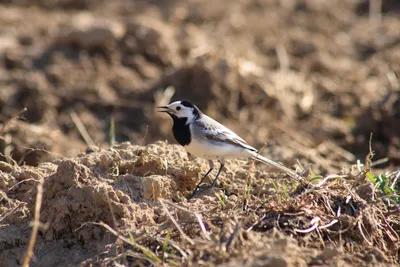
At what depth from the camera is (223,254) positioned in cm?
468

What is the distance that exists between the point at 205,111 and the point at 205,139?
4.07 m

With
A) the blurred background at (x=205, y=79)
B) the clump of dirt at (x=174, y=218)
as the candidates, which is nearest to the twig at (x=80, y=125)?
the blurred background at (x=205, y=79)

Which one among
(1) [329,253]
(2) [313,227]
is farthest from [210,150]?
(1) [329,253]

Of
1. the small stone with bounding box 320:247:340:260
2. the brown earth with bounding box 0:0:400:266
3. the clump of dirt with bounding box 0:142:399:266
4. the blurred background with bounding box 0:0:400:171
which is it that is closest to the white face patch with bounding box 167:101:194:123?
the brown earth with bounding box 0:0:400:266

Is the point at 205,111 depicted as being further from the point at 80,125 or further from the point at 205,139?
the point at 205,139

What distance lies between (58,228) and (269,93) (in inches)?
234

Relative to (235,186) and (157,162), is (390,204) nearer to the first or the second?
(235,186)

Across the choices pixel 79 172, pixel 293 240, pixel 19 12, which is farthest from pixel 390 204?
pixel 19 12

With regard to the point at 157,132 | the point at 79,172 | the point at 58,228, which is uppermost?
the point at 79,172

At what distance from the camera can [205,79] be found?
10953 mm

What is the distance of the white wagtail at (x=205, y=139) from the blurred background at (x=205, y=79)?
1457 mm

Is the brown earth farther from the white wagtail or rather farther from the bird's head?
the bird's head

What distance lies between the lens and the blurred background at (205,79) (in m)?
9.63

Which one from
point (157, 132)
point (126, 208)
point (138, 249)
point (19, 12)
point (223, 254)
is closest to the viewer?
point (223, 254)
